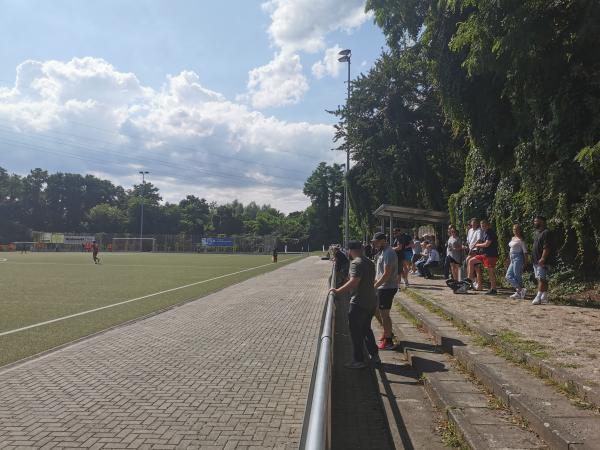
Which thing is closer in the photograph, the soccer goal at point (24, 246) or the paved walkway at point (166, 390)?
the paved walkway at point (166, 390)

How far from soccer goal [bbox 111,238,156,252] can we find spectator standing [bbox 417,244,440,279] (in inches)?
2584

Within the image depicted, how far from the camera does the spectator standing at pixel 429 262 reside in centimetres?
1597

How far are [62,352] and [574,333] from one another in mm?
7025

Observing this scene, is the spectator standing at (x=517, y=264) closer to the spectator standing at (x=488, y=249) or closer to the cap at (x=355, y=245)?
the spectator standing at (x=488, y=249)

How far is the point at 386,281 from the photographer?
7.39m

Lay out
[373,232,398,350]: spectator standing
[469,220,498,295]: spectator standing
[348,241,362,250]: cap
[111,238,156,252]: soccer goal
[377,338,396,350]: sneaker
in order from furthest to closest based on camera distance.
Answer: [111,238,156,252]: soccer goal
[469,220,498,295]: spectator standing
[377,338,396,350]: sneaker
[373,232,398,350]: spectator standing
[348,241,362,250]: cap

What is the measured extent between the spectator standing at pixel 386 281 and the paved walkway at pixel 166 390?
123cm

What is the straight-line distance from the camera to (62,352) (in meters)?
6.86

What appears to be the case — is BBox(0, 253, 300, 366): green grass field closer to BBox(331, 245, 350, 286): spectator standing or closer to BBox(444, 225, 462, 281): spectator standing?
BBox(331, 245, 350, 286): spectator standing

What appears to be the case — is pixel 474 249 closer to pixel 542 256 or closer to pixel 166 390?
pixel 542 256

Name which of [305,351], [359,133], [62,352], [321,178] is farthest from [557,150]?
[321,178]

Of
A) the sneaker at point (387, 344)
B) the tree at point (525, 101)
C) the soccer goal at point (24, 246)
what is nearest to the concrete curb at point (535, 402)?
the sneaker at point (387, 344)

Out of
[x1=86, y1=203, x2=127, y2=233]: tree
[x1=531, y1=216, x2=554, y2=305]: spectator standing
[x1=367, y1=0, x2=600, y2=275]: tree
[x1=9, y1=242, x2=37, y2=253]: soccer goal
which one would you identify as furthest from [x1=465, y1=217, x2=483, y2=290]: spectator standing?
[x1=86, y1=203, x2=127, y2=233]: tree

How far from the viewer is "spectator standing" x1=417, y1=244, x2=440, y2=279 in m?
16.0
